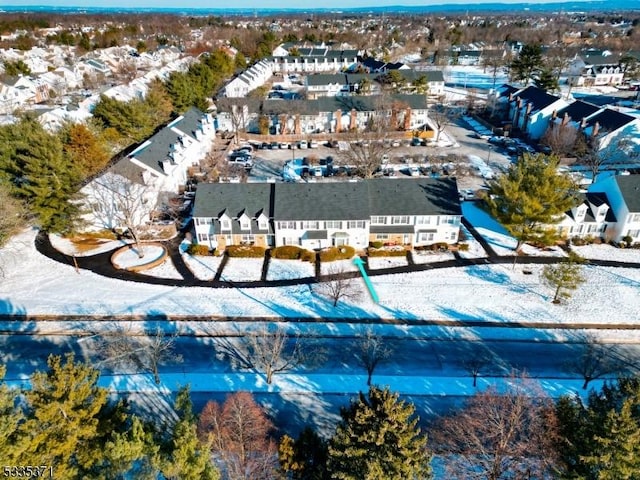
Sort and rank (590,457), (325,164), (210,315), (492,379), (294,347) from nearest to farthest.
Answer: (590,457) < (492,379) < (294,347) < (210,315) < (325,164)

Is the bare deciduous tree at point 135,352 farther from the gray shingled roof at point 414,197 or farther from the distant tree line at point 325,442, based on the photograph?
the gray shingled roof at point 414,197

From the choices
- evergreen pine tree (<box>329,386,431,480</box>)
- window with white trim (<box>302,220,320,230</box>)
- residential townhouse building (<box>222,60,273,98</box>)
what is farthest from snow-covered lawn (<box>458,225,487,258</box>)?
residential townhouse building (<box>222,60,273,98</box>)

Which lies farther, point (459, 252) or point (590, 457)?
point (459, 252)

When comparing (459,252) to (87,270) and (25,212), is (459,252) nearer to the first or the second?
(87,270)

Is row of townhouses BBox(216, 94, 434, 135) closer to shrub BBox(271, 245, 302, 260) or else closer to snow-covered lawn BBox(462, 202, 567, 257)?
snow-covered lawn BBox(462, 202, 567, 257)

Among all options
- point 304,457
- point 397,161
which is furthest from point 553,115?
point 304,457

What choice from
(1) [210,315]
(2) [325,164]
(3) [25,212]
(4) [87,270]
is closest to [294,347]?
(1) [210,315]

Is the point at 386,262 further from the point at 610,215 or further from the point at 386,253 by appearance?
the point at 610,215
